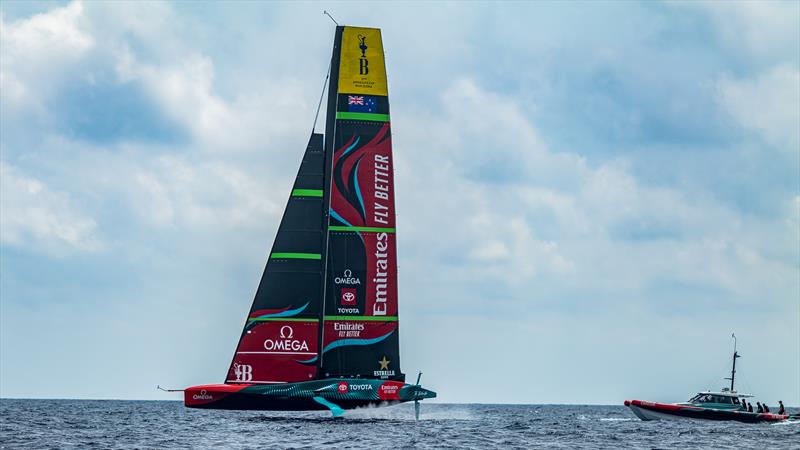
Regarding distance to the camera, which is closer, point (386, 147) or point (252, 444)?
point (252, 444)

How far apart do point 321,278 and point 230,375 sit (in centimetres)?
608

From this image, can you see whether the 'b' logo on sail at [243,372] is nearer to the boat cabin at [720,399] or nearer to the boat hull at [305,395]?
the boat hull at [305,395]

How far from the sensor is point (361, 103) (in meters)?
51.0

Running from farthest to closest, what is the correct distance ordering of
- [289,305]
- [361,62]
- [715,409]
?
1. [715,409]
2. [361,62]
3. [289,305]

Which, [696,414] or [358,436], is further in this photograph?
[696,414]

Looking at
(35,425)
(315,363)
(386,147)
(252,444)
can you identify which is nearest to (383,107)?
(386,147)

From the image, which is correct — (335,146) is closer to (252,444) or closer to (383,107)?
(383,107)

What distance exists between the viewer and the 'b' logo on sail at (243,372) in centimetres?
4819

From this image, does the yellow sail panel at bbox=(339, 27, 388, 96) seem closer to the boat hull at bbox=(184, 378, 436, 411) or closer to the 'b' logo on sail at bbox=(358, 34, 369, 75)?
the 'b' logo on sail at bbox=(358, 34, 369, 75)

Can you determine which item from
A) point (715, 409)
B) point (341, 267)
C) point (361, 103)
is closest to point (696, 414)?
point (715, 409)

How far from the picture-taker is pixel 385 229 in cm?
5022

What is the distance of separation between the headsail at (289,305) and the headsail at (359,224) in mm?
706

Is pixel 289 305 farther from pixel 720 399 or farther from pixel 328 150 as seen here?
pixel 720 399

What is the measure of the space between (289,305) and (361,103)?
406 inches
